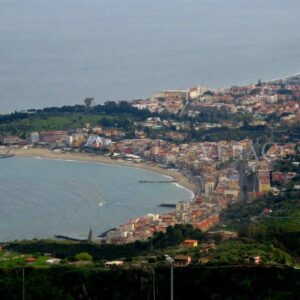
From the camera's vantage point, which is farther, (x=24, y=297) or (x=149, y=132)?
(x=149, y=132)

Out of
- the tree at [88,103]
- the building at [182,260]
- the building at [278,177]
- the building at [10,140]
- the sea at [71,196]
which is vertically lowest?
the sea at [71,196]

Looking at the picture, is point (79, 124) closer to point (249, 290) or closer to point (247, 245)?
point (247, 245)

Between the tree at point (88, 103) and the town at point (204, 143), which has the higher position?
the tree at point (88, 103)

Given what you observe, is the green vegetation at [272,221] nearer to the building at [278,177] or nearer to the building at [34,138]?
the building at [278,177]

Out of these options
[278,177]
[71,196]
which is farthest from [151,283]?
[278,177]

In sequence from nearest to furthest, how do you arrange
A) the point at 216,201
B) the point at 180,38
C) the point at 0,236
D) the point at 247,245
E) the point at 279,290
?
the point at 279,290 → the point at 247,245 → the point at 0,236 → the point at 216,201 → the point at 180,38

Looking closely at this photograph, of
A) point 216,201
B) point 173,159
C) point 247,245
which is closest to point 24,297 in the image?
point 247,245

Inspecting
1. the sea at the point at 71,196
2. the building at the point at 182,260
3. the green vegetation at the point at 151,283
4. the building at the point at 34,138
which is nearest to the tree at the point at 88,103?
the building at the point at 34,138

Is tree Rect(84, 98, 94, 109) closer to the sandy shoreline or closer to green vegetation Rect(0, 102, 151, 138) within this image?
green vegetation Rect(0, 102, 151, 138)

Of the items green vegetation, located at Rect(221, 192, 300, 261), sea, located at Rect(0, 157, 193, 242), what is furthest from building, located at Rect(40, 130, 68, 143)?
green vegetation, located at Rect(221, 192, 300, 261)
